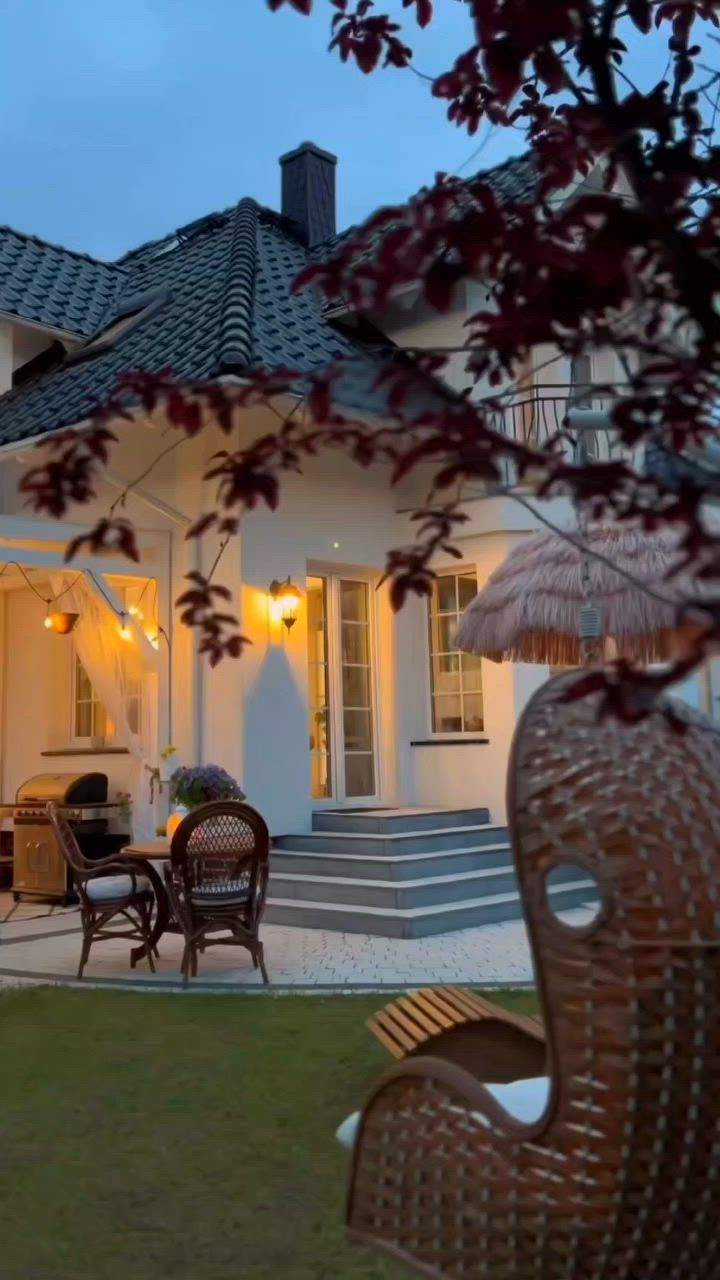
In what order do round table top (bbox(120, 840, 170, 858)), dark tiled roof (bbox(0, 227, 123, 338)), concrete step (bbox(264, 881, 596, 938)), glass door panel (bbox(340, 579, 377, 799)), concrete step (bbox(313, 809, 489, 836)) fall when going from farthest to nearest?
dark tiled roof (bbox(0, 227, 123, 338))
glass door panel (bbox(340, 579, 377, 799))
concrete step (bbox(313, 809, 489, 836))
concrete step (bbox(264, 881, 596, 938))
round table top (bbox(120, 840, 170, 858))

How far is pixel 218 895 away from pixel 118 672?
13.6 feet

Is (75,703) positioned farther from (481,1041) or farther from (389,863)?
(481,1041)

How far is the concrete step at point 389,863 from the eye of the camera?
28.9 ft

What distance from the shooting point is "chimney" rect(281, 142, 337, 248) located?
14562 millimetres

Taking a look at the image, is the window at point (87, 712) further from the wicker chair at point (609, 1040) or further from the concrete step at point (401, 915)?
the wicker chair at point (609, 1040)

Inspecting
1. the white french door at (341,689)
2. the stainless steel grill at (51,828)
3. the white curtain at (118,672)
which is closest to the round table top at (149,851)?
the white curtain at (118,672)

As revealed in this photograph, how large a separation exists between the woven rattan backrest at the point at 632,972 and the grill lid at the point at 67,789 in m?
9.31

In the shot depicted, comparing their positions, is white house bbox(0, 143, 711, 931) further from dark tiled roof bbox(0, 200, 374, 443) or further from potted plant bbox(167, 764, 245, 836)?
potted plant bbox(167, 764, 245, 836)

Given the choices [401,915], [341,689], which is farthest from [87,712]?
[401,915]

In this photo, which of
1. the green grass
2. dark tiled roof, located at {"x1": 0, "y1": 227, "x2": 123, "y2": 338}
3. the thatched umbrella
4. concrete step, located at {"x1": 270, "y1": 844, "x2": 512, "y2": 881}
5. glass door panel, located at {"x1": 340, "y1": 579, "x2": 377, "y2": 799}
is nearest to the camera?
the green grass

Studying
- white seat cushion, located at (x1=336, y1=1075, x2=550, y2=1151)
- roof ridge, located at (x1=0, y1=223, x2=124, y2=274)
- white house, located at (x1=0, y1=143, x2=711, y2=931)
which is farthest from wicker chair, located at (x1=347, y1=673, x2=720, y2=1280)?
roof ridge, located at (x1=0, y1=223, x2=124, y2=274)

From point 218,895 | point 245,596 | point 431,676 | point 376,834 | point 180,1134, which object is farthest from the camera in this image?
point 431,676

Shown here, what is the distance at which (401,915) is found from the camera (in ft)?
26.3

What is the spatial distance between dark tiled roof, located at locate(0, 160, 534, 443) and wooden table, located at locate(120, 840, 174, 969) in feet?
11.0
